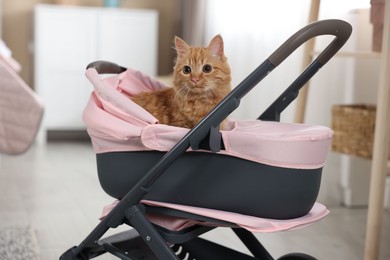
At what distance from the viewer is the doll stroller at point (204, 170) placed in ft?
4.26

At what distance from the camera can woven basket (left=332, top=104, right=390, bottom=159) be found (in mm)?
2416

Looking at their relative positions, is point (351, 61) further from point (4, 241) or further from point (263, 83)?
point (4, 241)

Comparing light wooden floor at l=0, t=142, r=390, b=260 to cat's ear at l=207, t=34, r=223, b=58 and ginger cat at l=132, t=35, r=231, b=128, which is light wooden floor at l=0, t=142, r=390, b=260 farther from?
cat's ear at l=207, t=34, r=223, b=58

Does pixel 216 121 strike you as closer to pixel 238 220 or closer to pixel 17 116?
pixel 238 220

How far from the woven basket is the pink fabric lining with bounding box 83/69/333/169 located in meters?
0.98

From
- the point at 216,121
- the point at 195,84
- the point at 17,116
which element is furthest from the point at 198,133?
the point at 17,116

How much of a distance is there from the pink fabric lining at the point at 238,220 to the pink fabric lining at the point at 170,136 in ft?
0.38

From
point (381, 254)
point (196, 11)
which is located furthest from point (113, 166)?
point (196, 11)

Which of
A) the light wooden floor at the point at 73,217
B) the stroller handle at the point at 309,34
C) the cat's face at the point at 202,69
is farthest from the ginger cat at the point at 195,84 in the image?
the light wooden floor at the point at 73,217

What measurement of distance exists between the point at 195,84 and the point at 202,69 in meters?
0.04

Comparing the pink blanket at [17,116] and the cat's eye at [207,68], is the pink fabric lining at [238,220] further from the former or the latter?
the pink blanket at [17,116]

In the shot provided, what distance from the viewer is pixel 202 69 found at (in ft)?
4.77

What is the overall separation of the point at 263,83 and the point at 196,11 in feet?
3.78

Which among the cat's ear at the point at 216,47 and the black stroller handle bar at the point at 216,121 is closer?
the black stroller handle bar at the point at 216,121
